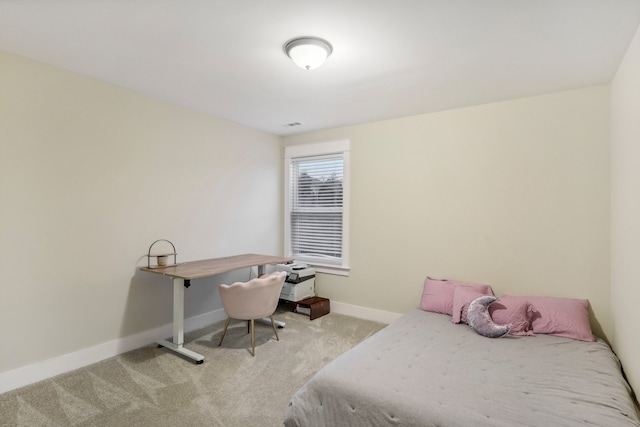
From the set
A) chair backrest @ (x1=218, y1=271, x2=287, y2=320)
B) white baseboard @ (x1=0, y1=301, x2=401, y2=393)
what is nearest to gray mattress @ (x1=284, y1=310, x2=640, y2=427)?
chair backrest @ (x1=218, y1=271, x2=287, y2=320)

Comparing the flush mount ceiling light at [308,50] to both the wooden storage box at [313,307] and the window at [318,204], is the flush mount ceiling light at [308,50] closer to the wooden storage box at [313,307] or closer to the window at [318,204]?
the window at [318,204]

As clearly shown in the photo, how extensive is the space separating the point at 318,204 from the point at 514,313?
2684 millimetres

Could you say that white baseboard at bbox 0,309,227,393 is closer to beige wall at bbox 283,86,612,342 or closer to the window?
the window

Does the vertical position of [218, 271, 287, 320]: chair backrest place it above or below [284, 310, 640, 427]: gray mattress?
above

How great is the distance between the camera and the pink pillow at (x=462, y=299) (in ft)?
9.51

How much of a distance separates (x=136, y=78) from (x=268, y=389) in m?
2.82

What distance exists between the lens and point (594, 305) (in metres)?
2.80

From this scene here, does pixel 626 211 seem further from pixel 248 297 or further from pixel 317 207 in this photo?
pixel 317 207

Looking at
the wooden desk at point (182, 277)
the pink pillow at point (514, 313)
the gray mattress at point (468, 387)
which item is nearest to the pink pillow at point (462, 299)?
the pink pillow at point (514, 313)

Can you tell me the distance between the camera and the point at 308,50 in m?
2.12

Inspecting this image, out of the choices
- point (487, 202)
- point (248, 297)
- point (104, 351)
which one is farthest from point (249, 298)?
point (487, 202)

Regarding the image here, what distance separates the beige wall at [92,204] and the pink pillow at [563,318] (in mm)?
3375

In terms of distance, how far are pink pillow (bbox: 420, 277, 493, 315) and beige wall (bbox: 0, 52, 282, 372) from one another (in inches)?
97.1

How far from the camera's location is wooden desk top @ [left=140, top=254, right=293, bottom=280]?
2844mm
